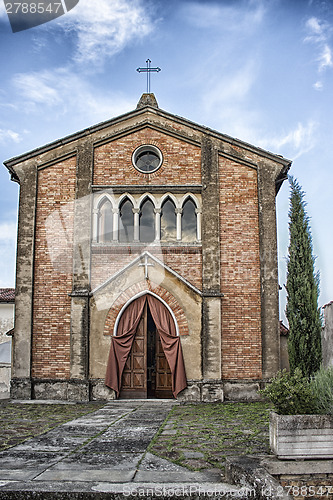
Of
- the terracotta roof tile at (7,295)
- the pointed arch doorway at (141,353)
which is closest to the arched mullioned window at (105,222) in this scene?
the pointed arch doorway at (141,353)

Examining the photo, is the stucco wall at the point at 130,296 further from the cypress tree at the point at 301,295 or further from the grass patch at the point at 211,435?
the cypress tree at the point at 301,295

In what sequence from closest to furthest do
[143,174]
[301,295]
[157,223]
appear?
[301,295]
[157,223]
[143,174]

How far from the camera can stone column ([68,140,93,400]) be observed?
13.8 meters

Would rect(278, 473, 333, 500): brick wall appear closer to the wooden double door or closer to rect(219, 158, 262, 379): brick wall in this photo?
rect(219, 158, 262, 379): brick wall

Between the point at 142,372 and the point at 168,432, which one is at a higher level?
the point at 142,372

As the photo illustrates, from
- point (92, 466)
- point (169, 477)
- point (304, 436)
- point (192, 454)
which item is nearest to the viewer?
point (169, 477)

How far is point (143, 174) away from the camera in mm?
15055

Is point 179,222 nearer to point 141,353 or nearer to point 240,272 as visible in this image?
point 240,272

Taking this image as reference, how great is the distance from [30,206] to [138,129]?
424 cm

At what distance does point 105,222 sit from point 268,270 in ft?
17.2

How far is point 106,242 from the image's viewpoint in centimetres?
1468

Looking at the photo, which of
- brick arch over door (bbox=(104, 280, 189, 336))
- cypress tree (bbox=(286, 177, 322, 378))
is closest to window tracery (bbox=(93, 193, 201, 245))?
brick arch over door (bbox=(104, 280, 189, 336))

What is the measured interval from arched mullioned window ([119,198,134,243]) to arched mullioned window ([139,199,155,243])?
1.03 feet

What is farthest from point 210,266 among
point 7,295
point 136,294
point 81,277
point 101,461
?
point 7,295
